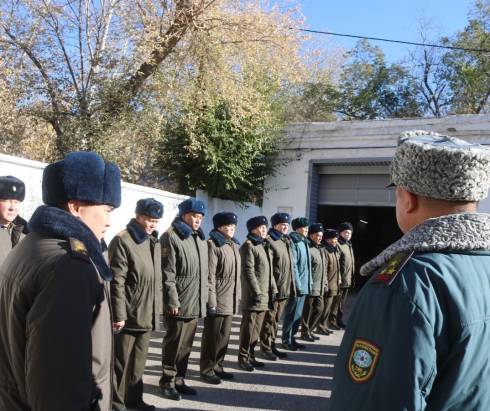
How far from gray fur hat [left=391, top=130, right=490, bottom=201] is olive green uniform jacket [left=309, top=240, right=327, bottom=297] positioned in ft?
22.3

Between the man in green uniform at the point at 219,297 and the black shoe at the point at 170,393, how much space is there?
67cm

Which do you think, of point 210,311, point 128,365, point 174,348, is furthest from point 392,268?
point 210,311

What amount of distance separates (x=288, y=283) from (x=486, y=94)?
17.6 m

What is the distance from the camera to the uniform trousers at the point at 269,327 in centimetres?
700

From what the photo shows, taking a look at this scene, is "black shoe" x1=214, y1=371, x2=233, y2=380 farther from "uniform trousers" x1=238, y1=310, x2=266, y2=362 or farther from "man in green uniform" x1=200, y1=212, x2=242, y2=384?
"uniform trousers" x1=238, y1=310, x2=266, y2=362

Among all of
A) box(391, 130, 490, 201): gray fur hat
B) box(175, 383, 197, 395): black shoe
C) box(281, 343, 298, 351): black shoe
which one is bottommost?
box(281, 343, 298, 351): black shoe

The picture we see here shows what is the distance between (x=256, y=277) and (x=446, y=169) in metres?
5.19

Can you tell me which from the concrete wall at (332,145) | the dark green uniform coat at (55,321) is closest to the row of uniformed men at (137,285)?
the dark green uniform coat at (55,321)

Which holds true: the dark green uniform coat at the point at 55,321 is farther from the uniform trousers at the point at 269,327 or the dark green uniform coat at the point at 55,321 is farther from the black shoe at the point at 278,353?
the black shoe at the point at 278,353

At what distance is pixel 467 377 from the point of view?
133 cm

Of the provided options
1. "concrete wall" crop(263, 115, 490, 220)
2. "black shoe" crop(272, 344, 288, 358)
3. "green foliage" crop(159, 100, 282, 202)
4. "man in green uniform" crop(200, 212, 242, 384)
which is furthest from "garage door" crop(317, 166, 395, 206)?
"man in green uniform" crop(200, 212, 242, 384)

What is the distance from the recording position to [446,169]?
57.3 inches

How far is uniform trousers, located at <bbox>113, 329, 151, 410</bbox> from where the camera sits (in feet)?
14.7

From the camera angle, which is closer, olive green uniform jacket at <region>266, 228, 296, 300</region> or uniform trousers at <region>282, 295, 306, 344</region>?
olive green uniform jacket at <region>266, 228, 296, 300</region>
